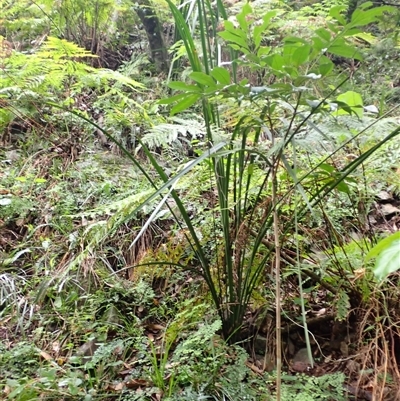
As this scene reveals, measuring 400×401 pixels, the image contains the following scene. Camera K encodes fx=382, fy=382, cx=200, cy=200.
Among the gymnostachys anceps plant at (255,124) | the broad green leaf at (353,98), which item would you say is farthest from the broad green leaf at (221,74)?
the broad green leaf at (353,98)

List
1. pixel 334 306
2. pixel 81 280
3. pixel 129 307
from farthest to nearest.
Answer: pixel 81 280
pixel 129 307
pixel 334 306

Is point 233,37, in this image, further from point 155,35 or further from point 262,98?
point 155,35

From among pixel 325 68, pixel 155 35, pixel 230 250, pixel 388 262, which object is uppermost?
pixel 155 35

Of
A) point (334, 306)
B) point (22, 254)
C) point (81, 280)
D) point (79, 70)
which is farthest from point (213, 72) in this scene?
point (79, 70)

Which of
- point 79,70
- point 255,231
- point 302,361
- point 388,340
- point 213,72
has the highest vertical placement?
point 79,70

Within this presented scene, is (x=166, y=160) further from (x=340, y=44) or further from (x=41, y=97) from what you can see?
(x=340, y=44)

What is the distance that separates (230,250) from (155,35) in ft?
9.66

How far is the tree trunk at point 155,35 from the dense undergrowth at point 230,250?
1.46m

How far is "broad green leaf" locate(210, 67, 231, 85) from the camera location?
74 cm

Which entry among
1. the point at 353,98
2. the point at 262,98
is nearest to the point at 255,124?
the point at 262,98

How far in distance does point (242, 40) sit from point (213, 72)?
0.42 feet

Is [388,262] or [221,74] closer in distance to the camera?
→ [388,262]

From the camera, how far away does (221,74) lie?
74 centimetres

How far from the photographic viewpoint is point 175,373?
1.12 metres
